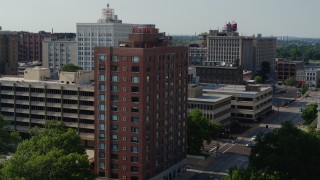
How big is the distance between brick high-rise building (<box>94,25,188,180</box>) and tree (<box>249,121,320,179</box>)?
2323cm

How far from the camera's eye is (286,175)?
111m

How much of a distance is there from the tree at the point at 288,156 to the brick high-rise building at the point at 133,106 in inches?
915

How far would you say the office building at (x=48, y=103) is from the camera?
150375mm

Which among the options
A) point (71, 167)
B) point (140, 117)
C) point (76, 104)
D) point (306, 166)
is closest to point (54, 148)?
point (71, 167)

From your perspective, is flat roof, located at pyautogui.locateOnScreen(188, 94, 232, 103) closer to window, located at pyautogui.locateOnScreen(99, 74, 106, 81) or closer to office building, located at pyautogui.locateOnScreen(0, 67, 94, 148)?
office building, located at pyautogui.locateOnScreen(0, 67, 94, 148)

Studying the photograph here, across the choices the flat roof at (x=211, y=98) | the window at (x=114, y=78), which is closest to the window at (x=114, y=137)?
the window at (x=114, y=78)

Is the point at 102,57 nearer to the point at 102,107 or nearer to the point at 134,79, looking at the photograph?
the point at 134,79

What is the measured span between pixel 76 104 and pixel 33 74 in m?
22.9

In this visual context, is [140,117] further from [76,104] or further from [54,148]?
[76,104]

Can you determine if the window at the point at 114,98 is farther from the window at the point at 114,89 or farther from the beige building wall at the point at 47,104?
the beige building wall at the point at 47,104

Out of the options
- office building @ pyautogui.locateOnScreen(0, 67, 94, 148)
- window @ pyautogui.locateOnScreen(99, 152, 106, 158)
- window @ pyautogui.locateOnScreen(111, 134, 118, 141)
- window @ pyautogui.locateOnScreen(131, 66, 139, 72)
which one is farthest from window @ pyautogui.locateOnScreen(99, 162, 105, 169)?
office building @ pyautogui.locateOnScreen(0, 67, 94, 148)

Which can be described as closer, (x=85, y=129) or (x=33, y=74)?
(x=85, y=129)

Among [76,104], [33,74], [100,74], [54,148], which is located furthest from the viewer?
[33,74]

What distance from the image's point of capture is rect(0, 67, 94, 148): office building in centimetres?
15038
